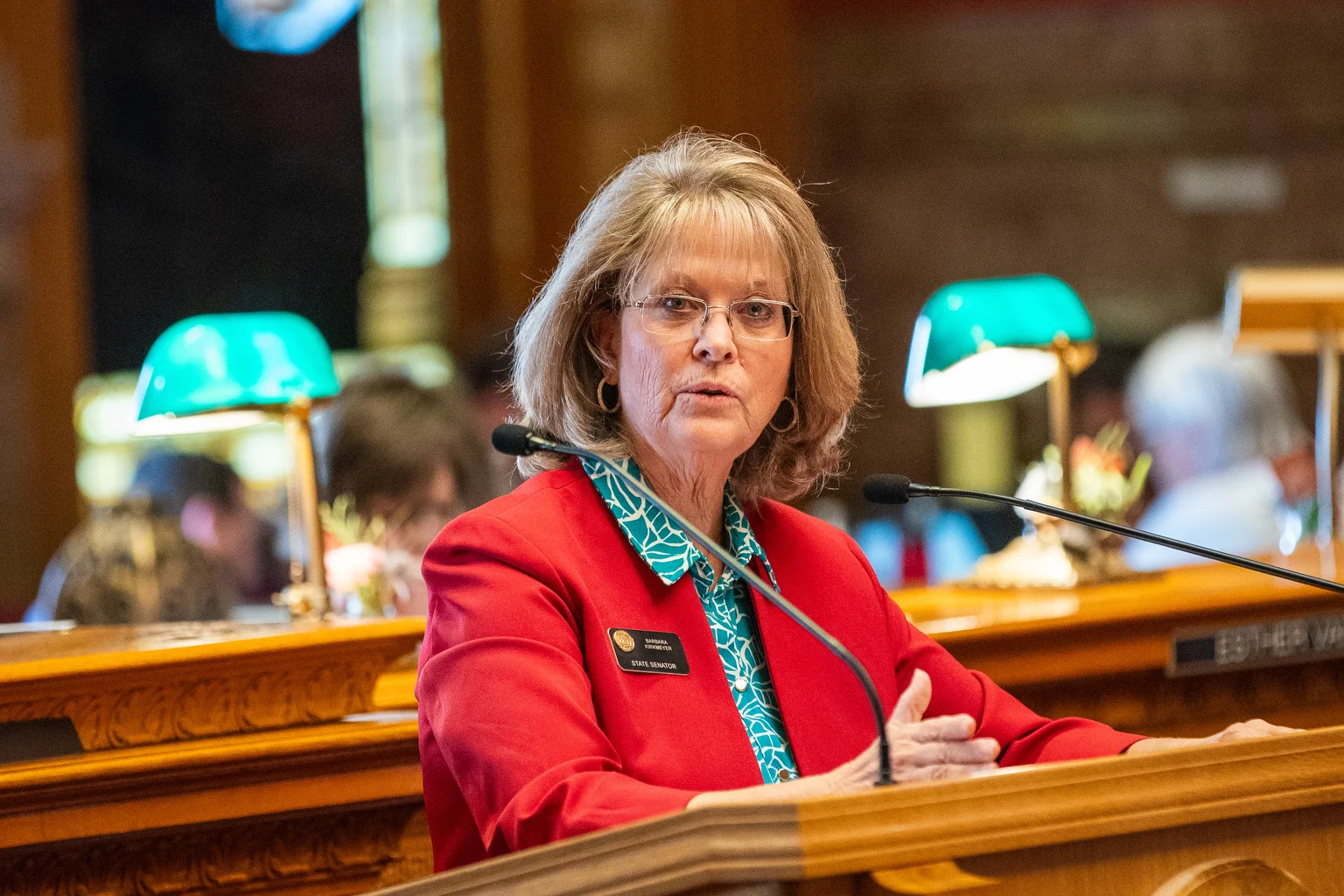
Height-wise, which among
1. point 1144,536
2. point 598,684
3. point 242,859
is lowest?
point 242,859

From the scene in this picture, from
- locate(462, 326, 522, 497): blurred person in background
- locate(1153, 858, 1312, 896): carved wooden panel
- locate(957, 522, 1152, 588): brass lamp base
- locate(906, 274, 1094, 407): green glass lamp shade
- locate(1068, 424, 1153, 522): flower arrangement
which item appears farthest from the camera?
locate(462, 326, 522, 497): blurred person in background

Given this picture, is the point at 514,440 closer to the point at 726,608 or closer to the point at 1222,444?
the point at 726,608

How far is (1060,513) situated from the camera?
5.74 feet

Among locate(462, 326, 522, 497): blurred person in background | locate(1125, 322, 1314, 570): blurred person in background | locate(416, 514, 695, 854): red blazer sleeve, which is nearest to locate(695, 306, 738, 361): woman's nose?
locate(416, 514, 695, 854): red blazer sleeve

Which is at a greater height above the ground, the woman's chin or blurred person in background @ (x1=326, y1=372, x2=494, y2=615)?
the woman's chin

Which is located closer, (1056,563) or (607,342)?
(607,342)

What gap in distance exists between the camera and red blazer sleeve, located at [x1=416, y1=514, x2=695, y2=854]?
1440 mm

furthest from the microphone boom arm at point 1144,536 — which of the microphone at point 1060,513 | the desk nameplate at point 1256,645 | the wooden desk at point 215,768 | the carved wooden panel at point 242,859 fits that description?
the desk nameplate at point 1256,645

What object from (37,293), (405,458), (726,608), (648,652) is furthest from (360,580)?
(37,293)

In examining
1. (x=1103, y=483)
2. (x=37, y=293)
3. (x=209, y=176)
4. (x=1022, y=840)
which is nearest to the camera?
(x=1022, y=840)

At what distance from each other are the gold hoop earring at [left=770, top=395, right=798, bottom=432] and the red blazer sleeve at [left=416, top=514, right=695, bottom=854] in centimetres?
53

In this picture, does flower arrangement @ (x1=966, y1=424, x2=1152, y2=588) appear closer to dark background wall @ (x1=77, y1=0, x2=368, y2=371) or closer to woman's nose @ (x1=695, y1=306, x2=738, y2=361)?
woman's nose @ (x1=695, y1=306, x2=738, y2=361)

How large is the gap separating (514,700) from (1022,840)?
1.81 feet

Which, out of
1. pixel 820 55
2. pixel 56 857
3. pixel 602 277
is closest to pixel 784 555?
pixel 602 277
